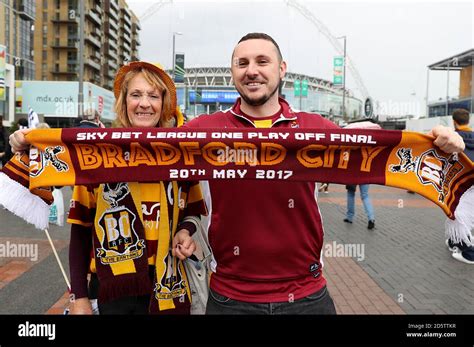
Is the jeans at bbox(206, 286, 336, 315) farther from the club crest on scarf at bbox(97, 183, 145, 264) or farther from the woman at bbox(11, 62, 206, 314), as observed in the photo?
the club crest on scarf at bbox(97, 183, 145, 264)

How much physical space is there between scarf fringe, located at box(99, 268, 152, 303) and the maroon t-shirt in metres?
0.38

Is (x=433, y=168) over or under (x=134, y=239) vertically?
over

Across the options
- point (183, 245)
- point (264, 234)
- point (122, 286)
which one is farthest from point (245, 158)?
point (122, 286)

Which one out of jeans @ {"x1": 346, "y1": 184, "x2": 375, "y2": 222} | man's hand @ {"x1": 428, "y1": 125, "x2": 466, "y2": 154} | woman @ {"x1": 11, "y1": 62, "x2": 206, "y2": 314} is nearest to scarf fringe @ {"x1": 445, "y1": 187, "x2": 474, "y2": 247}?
man's hand @ {"x1": 428, "y1": 125, "x2": 466, "y2": 154}

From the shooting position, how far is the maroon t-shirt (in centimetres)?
200

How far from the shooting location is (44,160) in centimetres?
220

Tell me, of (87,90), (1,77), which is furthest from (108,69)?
(1,77)

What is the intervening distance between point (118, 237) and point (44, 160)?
23.0 inches

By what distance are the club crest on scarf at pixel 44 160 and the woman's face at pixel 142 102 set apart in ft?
1.43

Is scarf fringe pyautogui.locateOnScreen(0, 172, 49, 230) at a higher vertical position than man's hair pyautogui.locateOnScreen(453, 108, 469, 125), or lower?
lower

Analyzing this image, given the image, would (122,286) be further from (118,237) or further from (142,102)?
(142,102)

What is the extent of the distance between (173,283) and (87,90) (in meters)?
39.7

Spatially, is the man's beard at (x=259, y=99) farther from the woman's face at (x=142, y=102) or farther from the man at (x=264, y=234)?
the woman's face at (x=142, y=102)

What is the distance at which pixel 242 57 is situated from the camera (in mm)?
2076
